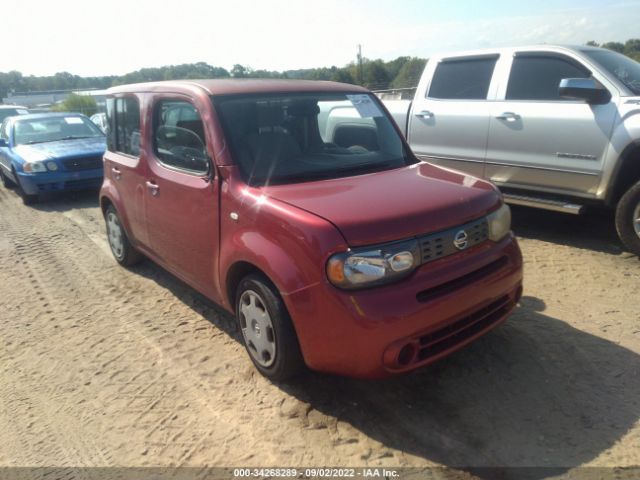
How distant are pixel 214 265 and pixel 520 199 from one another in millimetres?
3571

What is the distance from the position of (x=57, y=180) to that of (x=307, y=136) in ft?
21.9

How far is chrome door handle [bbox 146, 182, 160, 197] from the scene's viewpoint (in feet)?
12.7

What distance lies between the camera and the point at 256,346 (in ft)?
10.1

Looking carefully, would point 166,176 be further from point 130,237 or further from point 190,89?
point 130,237

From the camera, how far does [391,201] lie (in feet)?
8.94

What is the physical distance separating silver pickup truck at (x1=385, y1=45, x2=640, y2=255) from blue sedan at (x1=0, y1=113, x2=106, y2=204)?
233 inches

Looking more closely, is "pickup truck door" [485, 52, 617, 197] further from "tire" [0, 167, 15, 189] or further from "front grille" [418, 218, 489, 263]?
"tire" [0, 167, 15, 189]

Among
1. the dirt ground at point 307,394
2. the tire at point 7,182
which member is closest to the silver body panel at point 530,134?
the dirt ground at point 307,394

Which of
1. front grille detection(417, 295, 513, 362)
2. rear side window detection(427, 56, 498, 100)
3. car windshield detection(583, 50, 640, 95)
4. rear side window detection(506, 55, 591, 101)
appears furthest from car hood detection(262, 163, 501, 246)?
rear side window detection(427, 56, 498, 100)

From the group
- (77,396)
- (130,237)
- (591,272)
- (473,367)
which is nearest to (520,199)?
(591,272)

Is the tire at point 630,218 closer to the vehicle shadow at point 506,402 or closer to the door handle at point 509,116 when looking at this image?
the door handle at point 509,116

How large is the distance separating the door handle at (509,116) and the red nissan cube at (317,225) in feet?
6.69

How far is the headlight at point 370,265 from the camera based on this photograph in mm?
2428

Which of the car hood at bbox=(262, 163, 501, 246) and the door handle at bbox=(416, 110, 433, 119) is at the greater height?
the door handle at bbox=(416, 110, 433, 119)
